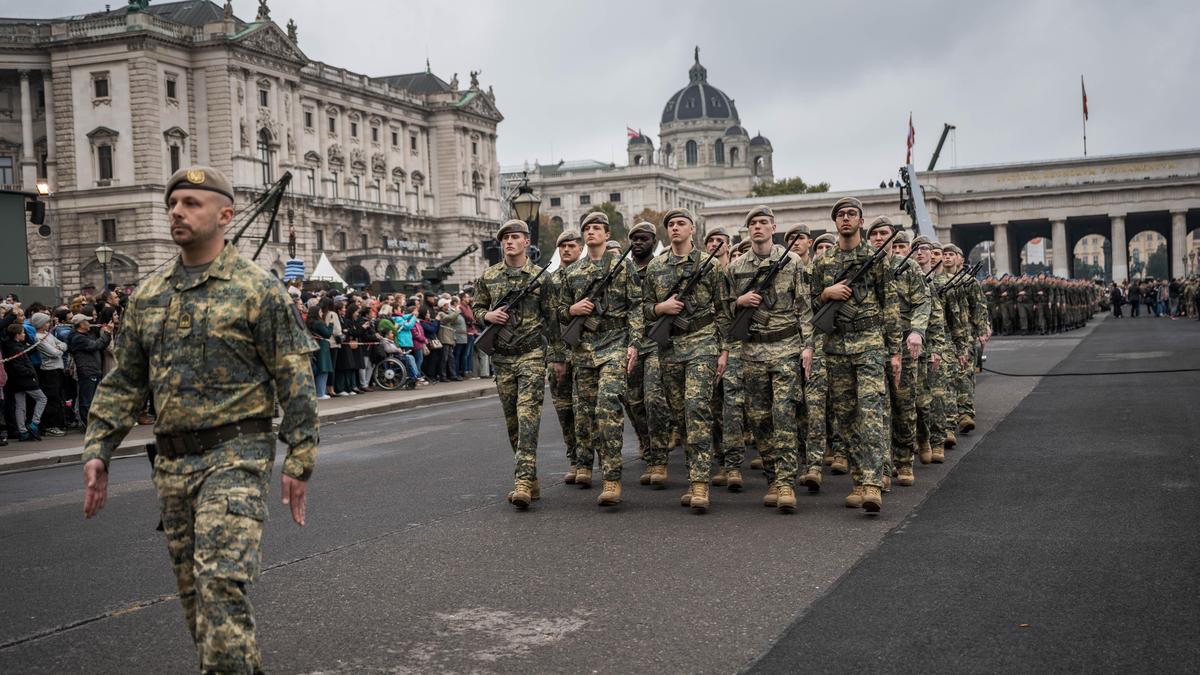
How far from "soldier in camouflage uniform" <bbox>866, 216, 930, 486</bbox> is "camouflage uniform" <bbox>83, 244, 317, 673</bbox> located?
19.7 feet

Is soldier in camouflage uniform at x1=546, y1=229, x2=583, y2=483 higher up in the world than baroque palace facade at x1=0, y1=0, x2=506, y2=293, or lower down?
lower down

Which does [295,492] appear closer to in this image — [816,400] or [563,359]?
[563,359]

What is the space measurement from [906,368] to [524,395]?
3.27 m

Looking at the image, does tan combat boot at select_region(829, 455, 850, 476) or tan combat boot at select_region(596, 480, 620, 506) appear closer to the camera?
tan combat boot at select_region(596, 480, 620, 506)

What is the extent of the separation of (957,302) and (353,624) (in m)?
9.00

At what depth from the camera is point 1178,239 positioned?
275 ft

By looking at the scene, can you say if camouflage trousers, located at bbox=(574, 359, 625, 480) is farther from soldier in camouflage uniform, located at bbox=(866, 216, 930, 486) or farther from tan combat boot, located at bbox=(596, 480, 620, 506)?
soldier in camouflage uniform, located at bbox=(866, 216, 930, 486)

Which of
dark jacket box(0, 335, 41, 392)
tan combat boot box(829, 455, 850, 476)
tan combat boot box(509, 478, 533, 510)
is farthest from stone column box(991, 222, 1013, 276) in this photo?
tan combat boot box(509, 478, 533, 510)

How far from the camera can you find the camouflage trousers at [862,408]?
8516 millimetres

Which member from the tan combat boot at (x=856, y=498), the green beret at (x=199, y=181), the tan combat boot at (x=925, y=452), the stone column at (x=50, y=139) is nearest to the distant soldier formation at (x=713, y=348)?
the tan combat boot at (x=856, y=498)

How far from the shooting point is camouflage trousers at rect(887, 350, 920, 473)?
9664 mm

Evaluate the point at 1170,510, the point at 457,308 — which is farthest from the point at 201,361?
the point at 457,308

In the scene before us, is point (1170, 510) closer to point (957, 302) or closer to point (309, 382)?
point (957, 302)

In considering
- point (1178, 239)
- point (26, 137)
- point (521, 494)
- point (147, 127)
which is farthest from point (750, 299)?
point (1178, 239)
